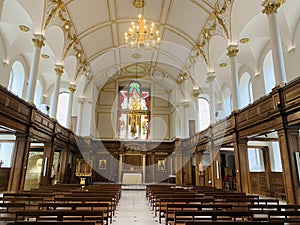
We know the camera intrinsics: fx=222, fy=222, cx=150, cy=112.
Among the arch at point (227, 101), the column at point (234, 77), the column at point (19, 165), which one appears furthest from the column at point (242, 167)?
the column at point (19, 165)

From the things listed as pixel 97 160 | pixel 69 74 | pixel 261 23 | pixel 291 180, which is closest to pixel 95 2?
pixel 69 74

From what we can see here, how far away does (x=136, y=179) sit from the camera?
19.1 metres

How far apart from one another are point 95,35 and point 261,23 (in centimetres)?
989

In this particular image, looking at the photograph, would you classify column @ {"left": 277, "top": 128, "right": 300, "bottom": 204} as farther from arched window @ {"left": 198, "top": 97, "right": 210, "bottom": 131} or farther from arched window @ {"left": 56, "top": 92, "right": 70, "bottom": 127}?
arched window @ {"left": 56, "top": 92, "right": 70, "bottom": 127}

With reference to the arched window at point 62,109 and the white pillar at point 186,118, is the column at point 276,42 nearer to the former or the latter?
the white pillar at point 186,118

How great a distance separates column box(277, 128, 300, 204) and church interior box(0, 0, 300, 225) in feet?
0.10

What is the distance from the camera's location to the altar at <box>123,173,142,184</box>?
19.0 m

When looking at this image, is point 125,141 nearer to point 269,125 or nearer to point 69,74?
point 69,74

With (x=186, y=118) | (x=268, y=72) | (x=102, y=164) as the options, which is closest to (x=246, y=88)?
(x=268, y=72)

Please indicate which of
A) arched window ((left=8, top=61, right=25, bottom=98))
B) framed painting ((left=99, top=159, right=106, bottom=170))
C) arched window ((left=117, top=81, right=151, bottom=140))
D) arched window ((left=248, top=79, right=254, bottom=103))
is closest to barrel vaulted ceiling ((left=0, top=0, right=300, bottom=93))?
arched window ((left=8, top=61, right=25, bottom=98))

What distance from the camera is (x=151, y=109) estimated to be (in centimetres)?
2305

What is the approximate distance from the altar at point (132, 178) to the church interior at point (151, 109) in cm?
9

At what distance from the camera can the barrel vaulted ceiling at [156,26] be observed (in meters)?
10.6

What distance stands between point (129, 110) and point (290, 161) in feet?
52.9
